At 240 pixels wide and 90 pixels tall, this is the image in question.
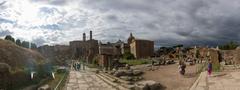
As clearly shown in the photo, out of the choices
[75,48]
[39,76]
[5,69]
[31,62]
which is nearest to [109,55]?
[31,62]

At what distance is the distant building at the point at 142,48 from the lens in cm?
8581

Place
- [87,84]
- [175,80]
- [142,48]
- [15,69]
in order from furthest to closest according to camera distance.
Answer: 1. [142,48]
2. [15,69]
3. [175,80]
4. [87,84]

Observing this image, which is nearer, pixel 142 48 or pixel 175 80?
pixel 175 80

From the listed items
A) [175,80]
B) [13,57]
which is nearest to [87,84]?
[175,80]

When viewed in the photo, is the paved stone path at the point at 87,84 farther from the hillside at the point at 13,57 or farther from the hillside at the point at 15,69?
the hillside at the point at 13,57

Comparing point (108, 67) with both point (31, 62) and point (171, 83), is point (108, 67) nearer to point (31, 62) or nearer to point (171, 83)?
point (31, 62)

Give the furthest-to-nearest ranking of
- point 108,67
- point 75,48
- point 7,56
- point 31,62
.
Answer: point 75,48 < point 108,67 < point 31,62 < point 7,56

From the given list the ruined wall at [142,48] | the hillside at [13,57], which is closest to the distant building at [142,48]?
the ruined wall at [142,48]

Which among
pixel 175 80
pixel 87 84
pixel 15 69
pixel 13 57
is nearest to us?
pixel 87 84

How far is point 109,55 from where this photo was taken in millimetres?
44375

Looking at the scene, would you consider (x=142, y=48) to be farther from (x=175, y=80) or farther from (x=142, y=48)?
(x=175, y=80)

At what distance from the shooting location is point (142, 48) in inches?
3435

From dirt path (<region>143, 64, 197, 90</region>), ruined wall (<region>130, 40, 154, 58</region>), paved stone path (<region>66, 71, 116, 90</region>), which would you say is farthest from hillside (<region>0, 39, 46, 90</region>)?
ruined wall (<region>130, 40, 154, 58</region>)

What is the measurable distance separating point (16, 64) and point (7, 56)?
1.60 meters
